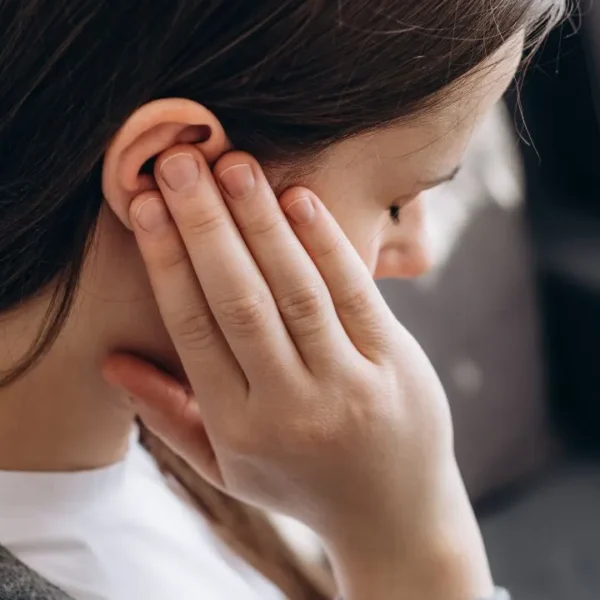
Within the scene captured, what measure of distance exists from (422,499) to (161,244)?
317 millimetres

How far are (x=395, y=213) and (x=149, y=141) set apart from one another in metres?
0.20

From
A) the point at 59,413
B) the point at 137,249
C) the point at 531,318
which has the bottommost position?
the point at 531,318

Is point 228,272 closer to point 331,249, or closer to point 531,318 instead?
point 331,249

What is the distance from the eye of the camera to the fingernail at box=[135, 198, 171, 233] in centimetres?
53

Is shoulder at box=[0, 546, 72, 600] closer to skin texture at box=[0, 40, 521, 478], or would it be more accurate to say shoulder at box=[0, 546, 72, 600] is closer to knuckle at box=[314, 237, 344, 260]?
skin texture at box=[0, 40, 521, 478]

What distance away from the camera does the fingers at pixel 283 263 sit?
0.53 metres

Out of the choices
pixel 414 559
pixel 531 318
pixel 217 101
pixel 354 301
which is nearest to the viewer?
pixel 217 101

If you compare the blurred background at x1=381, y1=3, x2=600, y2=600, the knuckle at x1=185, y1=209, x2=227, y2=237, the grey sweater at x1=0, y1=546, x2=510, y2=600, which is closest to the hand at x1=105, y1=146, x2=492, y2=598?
the knuckle at x1=185, y1=209, x2=227, y2=237

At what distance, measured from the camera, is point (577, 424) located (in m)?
1.49

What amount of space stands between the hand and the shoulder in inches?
5.6

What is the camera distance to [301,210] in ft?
1.84

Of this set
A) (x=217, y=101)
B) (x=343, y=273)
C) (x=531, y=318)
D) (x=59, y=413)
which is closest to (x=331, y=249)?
(x=343, y=273)

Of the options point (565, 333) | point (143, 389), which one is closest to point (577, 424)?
point (565, 333)

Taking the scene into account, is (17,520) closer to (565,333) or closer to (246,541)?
(246,541)
